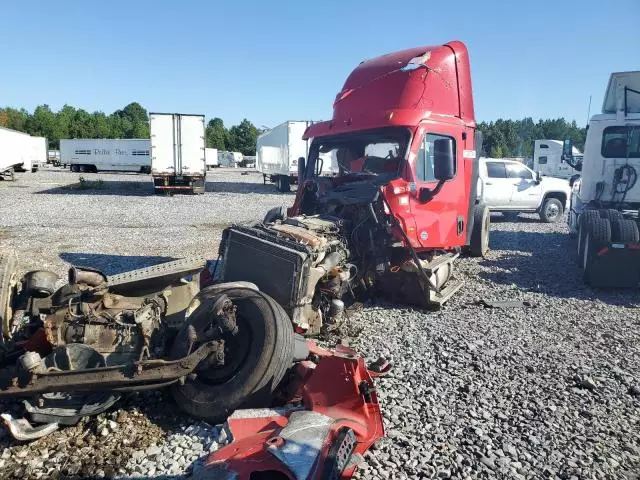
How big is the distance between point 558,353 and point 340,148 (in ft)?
13.0

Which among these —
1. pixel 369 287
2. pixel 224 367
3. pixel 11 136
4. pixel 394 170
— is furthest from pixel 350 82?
pixel 11 136

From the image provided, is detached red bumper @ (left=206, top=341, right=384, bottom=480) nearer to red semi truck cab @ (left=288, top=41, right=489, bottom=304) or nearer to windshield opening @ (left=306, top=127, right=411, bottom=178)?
red semi truck cab @ (left=288, top=41, right=489, bottom=304)

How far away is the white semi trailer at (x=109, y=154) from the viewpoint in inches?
1453

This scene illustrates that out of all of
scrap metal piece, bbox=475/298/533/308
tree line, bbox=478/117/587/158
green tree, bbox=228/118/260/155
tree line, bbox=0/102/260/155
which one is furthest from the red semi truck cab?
green tree, bbox=228/118/260/155

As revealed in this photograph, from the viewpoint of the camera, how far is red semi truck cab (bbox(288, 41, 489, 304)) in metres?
6.40

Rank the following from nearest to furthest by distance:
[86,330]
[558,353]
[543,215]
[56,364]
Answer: [56,364]
[86,330]
[558,353]
[543,215]

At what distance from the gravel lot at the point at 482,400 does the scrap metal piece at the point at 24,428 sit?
0.06 metres

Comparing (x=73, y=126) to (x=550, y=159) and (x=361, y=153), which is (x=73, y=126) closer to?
(x=550, y=159)

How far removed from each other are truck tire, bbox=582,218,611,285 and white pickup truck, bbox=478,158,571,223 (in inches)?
248

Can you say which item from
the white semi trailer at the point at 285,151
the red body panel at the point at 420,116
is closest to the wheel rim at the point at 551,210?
the red body panel at the point at 420,116

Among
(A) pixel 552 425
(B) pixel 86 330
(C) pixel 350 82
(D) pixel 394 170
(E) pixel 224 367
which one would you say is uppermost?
(C) pixel 350 82

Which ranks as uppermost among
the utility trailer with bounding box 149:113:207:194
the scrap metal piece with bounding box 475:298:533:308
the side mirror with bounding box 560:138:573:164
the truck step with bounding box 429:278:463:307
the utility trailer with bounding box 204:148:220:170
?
the utility trailer with bounding box 204:148:220:170

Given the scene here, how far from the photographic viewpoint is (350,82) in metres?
7.81

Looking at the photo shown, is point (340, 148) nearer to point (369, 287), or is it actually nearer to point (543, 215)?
point (369, 287)
